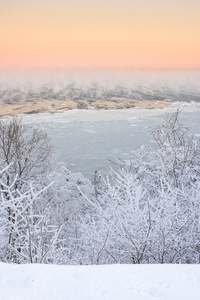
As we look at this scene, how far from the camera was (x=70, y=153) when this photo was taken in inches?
1120

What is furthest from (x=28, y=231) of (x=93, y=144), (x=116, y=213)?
(x=93, y=144)
